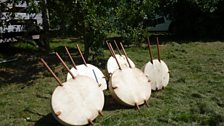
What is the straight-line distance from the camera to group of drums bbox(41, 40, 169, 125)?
217 inches

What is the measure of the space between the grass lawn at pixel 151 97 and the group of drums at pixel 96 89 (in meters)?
0.18

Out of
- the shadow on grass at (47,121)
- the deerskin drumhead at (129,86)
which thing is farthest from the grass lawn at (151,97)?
the deerskin drumhead at (129,86)

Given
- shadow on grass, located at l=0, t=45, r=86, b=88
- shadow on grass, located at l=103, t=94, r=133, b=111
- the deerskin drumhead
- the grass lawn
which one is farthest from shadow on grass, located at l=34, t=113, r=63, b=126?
shadow on grass, located at l=0, t=45, r=86, b=88

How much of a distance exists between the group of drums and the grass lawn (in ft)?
0.60

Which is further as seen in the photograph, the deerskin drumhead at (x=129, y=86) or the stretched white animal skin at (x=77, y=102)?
the deerskin drumhead at (x=129, y=86)

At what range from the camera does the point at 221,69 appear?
8.97 meters

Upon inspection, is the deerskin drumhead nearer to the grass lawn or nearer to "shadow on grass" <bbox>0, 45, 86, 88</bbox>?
the grass lawn

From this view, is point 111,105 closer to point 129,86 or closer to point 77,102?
point 129,86

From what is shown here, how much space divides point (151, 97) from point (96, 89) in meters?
1.45

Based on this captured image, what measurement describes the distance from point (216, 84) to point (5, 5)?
4920 mm

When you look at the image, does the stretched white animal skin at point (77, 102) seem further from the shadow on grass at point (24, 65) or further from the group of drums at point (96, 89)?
the shadow on grass at point (24, 65)

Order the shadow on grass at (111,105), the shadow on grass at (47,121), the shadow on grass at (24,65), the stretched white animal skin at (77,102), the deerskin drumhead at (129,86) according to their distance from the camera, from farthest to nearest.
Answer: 1. the shadow on grass at (24,65)
2. the shadow on grass at (111,105)
3. the deerskin drumhead at (129,86)
4. the shadow on grass at (47,121)
5. the stretched white animal skin at (77,102)

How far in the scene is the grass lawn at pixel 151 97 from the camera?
5895 millimetres

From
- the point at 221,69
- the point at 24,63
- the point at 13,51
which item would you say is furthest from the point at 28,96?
the point at 13,51
